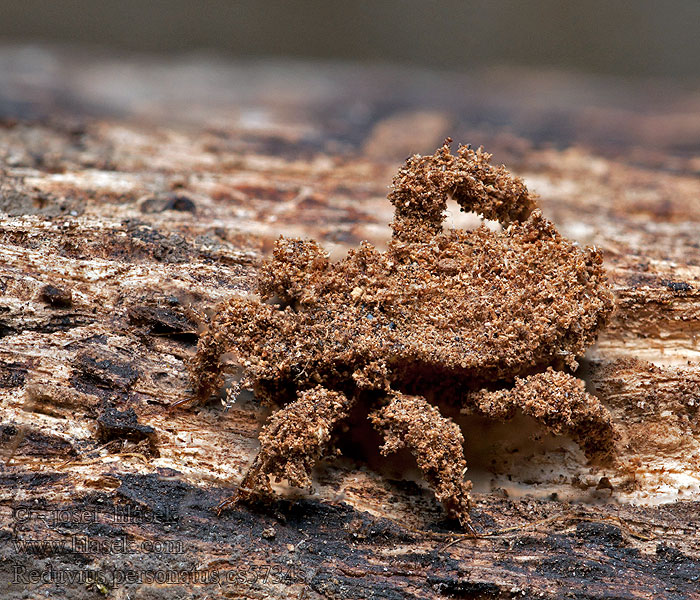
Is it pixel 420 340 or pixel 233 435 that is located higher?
→ pixel 420 340

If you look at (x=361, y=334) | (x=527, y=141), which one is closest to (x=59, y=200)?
(x=361, y=334)

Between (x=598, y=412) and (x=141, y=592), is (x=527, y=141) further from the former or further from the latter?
(x=141, y=592)

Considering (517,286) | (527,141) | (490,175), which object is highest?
(527,141)

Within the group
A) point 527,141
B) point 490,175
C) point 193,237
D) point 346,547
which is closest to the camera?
point 346,547

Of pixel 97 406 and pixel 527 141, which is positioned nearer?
pixel 97 406
